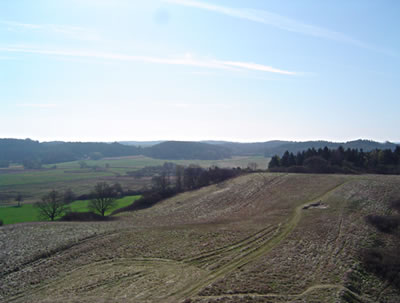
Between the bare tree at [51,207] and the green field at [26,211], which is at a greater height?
the bare tree at [51,207]

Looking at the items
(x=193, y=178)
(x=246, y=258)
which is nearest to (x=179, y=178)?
(x=193, y=178)

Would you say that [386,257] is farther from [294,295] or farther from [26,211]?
[26,211]

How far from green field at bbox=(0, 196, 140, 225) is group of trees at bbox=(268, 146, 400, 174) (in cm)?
3665

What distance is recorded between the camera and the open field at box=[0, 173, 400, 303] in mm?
15656

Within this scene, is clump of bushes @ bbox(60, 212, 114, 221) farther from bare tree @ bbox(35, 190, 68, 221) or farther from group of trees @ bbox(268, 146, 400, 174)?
group of trees @ bbox(268, 146, 400, 174)

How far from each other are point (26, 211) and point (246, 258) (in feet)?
171

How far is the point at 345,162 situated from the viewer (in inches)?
2685

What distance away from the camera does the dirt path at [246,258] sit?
50.6 ft

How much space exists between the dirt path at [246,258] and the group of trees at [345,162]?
113ft

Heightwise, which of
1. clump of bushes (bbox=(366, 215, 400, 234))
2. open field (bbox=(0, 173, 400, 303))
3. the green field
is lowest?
the green field

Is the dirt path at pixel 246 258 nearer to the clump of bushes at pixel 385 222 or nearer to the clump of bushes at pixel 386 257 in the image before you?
the clump of bushes at pixel 386 257

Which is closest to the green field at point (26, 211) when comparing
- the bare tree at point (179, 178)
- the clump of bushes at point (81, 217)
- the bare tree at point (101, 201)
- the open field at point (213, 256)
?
the bare tree at point (101, 201)

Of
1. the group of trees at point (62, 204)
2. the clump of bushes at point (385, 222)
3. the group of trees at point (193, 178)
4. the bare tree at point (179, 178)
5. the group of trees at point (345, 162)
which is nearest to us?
the clump of bushes at point (385, 222)

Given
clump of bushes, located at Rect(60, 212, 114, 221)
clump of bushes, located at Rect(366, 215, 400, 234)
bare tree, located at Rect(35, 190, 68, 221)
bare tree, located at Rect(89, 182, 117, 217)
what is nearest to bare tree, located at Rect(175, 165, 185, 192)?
bare tree, located at Rect(89, 182, 117, 217)
